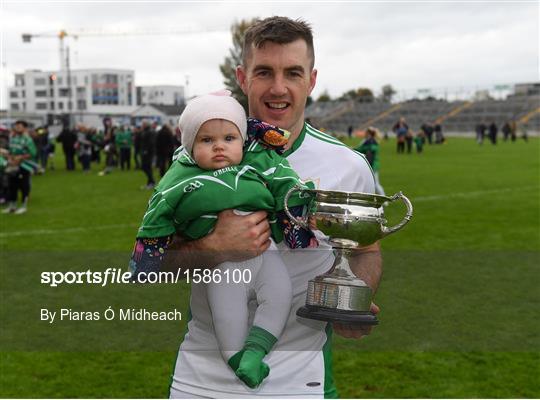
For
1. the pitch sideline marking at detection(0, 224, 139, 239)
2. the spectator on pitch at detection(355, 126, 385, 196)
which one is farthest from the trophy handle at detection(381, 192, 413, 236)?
the spectator on pitch at detection(355, 126, 385, 196)

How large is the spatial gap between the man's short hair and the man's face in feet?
0.06

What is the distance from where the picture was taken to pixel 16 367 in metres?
5.89

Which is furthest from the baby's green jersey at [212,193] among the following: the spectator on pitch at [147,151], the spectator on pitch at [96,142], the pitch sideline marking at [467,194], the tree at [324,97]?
the tree at [324,97]

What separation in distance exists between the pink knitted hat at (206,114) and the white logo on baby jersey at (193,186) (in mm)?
123

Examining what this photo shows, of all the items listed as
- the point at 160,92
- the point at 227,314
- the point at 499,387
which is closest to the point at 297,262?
the point at 227,314

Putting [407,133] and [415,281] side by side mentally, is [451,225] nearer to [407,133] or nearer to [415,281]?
[415,281]

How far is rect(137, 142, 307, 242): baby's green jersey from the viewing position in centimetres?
228

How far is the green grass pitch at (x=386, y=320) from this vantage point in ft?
18.1

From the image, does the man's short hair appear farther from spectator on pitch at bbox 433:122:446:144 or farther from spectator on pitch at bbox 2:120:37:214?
spectator on pitch at bbox 433:122:446:144

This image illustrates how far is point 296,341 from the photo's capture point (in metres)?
2.63

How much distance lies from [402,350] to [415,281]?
221 cm

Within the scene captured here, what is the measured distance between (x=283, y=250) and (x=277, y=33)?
2.39 ft

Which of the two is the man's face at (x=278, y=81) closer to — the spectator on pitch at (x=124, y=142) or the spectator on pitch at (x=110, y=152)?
the spectator on pitch at (x=110, y=152)

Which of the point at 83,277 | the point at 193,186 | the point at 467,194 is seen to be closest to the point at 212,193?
the point at 193,186
